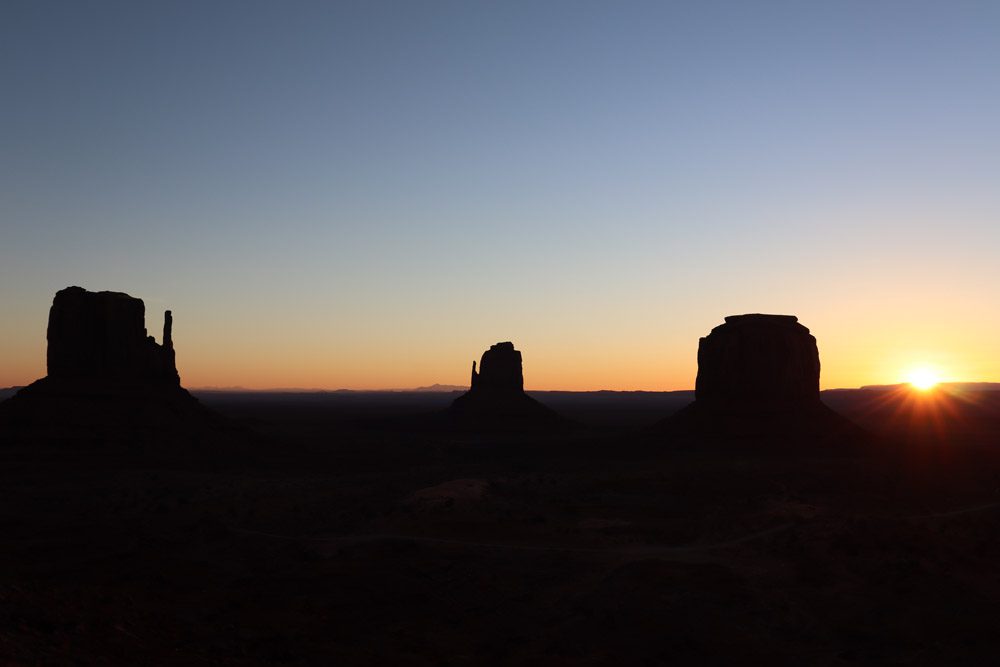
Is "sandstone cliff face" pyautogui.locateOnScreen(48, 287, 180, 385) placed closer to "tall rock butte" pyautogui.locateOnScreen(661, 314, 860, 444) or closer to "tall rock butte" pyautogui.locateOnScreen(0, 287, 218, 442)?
"tall rock butte" pyautogui.locateOnScreen(0, 287, 218, 442)

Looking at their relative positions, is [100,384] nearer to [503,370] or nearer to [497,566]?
[497,566]

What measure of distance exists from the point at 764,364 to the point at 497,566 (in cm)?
5353

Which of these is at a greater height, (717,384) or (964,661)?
(717,384)

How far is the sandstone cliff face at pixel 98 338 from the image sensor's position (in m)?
66.2

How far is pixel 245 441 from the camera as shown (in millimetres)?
69750

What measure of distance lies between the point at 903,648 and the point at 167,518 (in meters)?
35.7

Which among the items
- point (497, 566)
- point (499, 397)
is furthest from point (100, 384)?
point (499, 397)

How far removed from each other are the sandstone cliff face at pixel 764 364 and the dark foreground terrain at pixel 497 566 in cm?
1917

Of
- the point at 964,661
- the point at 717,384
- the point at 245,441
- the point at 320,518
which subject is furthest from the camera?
the point at 717,384

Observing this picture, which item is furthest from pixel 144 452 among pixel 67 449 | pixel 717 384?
pixel 717 384

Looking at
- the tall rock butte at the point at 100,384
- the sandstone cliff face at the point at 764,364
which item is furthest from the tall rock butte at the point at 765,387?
the tall rock butte at the point at 100,384

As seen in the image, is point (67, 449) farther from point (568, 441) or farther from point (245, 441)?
point (568, 441)

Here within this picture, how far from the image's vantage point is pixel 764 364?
255 feet

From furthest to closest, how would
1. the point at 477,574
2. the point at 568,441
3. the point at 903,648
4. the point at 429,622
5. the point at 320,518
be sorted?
the point at 568,441 → the point at 320,518 → the point at 477,574 → the point at 429,622 → the point at 903,648
